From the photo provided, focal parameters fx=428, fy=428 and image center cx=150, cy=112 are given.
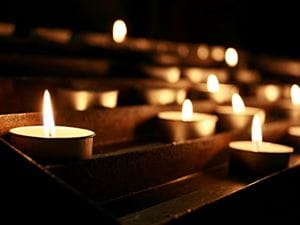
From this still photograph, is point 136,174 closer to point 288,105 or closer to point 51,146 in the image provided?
point 51,146

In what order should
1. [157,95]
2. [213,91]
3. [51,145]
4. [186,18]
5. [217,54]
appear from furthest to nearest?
1. [186,18]
2. [217,54]
3. [213,91]
4. [157,95]
5. [51,145]

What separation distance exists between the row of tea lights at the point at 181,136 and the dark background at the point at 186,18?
1455mm

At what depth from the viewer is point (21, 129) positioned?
1.06 m

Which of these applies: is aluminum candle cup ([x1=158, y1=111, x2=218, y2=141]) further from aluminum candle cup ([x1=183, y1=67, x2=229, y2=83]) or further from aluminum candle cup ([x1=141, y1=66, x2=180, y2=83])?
aluminum candle cup ([x1=183, y1=67, x2=229, y2=83])

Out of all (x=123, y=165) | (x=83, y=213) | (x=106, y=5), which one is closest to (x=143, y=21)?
(x=106, y=5)

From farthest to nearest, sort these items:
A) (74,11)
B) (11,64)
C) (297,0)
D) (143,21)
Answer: (297,0)
(143,21)
(74,11)
(11,64)

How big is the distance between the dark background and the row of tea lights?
1.46 meters

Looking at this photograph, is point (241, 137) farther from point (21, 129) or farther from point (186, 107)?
point (21, 129)

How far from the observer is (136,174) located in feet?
3.86

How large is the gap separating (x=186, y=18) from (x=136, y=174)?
2784 millimetres

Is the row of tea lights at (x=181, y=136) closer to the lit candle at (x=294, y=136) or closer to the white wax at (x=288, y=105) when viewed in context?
the lit candle at (x=294, y=136)

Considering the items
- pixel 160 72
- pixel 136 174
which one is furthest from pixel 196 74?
pixel 136 174

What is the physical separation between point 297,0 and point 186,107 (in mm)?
3001

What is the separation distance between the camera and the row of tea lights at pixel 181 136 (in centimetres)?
98
